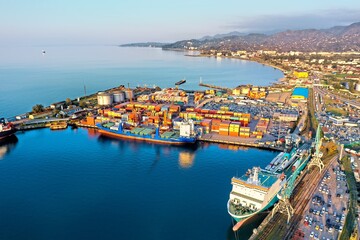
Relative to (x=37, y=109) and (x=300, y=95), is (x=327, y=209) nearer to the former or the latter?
(x=300, y=95)

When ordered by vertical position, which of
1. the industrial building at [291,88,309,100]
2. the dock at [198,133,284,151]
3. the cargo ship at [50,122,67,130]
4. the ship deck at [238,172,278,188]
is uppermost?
the ship deck at [238,172,278,188]

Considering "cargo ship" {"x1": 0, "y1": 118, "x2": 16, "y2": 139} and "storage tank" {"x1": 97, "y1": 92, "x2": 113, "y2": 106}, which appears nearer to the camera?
"cargo ship" {"x1": 0, "y1": 118, "x2": 16, "y2": 139}

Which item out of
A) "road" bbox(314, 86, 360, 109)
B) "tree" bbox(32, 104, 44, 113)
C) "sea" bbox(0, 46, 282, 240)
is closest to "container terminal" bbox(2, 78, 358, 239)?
"tree" bbox(32, 104, 44, 113)

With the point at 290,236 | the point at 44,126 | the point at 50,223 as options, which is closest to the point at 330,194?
the point at 290,236

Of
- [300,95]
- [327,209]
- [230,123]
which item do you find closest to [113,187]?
[327,209]

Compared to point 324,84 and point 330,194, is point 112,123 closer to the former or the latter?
point 330,194

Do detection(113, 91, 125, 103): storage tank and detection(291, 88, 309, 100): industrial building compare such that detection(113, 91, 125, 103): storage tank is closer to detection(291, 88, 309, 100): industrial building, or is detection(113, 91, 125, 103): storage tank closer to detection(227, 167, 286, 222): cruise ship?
detection(291, 88, 309, 100): industrial building

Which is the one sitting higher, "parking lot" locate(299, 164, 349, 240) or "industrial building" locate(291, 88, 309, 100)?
"parking lot" locate(299, 164, 349, 240)
